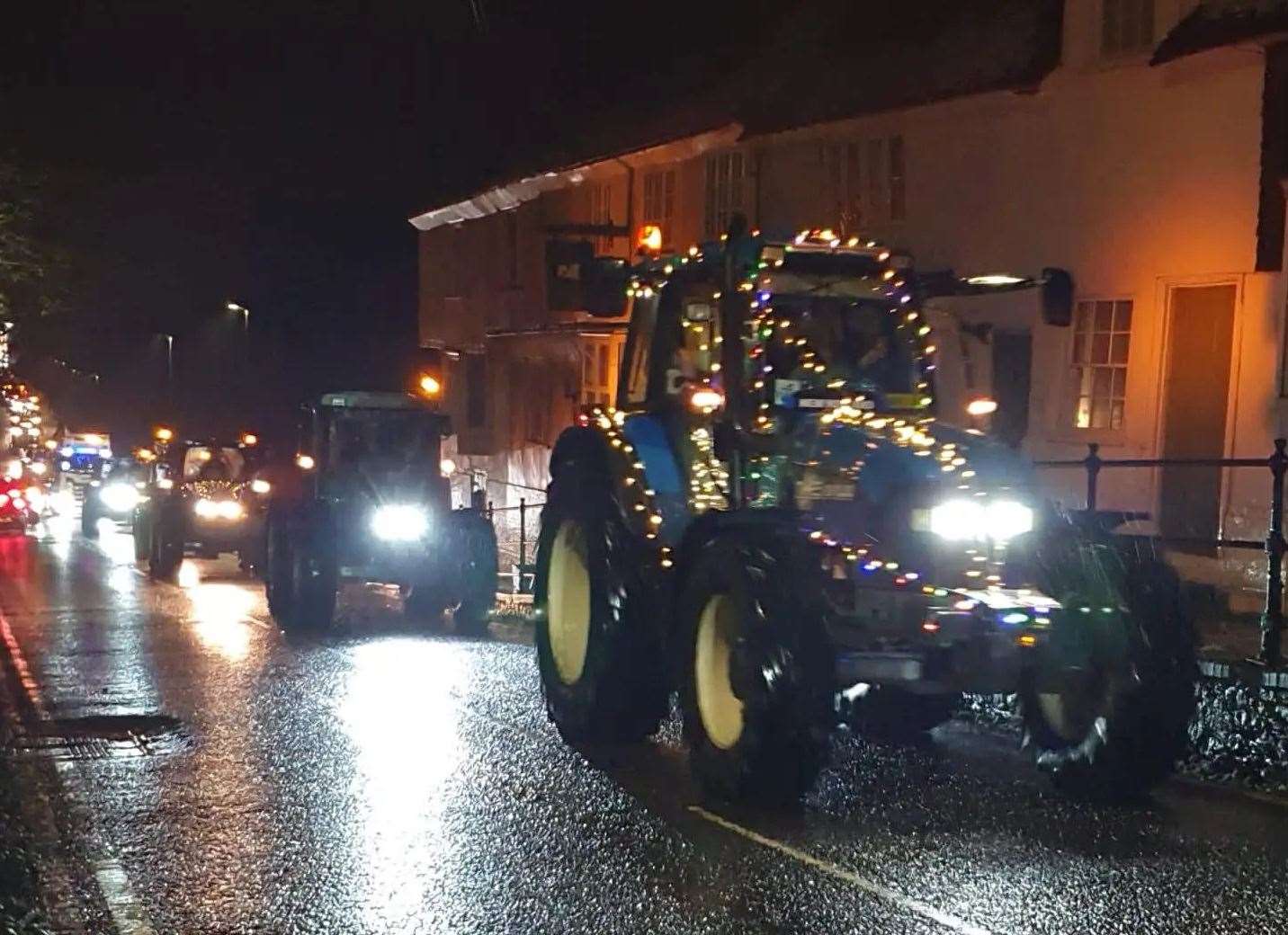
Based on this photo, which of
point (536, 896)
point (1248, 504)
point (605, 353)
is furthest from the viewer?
point (605, 353)

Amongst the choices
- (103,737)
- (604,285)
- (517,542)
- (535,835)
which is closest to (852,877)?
(535,835)

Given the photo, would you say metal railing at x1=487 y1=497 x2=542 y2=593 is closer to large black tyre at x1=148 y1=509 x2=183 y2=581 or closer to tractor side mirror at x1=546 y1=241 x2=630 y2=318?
large black tyre at x1=148 y1=509 x2=183 y2=581

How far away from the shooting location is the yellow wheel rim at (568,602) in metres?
10.9

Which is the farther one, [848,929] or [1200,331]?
[1200,331]

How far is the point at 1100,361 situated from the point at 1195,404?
126 cm

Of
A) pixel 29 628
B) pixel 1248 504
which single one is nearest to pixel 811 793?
pixel 1248 504

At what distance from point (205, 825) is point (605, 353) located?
63.6ft

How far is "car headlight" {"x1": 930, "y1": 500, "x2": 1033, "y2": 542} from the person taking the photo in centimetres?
864

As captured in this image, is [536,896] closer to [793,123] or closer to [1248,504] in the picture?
[1248,504]

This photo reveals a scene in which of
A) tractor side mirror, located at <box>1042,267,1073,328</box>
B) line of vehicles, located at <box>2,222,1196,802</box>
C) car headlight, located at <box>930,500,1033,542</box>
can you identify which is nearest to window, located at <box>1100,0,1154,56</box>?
line of vehicles, located at <box>2,222,1196,802</box>

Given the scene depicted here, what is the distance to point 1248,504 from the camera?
593 inches

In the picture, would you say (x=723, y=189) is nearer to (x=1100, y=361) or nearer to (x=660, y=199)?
(x=660, y=199)

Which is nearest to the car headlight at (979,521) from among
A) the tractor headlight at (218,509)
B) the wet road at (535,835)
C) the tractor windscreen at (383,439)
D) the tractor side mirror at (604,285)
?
the wet road at (535,835)

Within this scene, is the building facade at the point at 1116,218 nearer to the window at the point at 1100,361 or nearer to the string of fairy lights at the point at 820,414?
the window at the point at 1100,361
